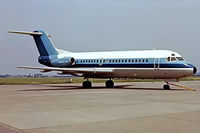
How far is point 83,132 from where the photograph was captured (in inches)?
272

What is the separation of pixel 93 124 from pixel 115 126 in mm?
651

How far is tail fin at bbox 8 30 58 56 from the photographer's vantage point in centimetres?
3300

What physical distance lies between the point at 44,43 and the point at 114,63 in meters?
10.0

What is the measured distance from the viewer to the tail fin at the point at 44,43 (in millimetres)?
33000

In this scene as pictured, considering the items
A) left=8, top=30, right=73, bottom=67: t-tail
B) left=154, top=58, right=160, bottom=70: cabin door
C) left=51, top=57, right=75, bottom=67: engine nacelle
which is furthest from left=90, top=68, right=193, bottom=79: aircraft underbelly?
left=8, top=30, right=73, bottom=67: t-tail

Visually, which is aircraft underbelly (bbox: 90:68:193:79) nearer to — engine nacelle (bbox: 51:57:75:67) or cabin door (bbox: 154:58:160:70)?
cabin door (bbox: 154:58:160:70)

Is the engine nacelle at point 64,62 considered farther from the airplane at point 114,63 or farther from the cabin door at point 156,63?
the cabin door at point 156,63

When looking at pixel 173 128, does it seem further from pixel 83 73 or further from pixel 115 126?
pixel 83 73

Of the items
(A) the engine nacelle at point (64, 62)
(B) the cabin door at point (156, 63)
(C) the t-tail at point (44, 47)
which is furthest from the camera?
(C) the t-tail at point (44, 47)

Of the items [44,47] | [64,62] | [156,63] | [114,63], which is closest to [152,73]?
[156,63]

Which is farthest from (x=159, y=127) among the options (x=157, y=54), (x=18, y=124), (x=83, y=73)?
(x=83, y=73)

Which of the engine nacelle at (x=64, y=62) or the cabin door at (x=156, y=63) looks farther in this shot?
the engine nacelle at (x=64, y=62)

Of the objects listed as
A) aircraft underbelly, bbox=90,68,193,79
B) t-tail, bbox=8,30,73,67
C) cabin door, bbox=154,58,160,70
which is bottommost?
aircraft underbelly, bbox=90,68,193,79

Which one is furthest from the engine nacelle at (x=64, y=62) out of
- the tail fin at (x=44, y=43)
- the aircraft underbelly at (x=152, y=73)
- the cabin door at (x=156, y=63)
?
the cabin door at (x=156, y=63)
